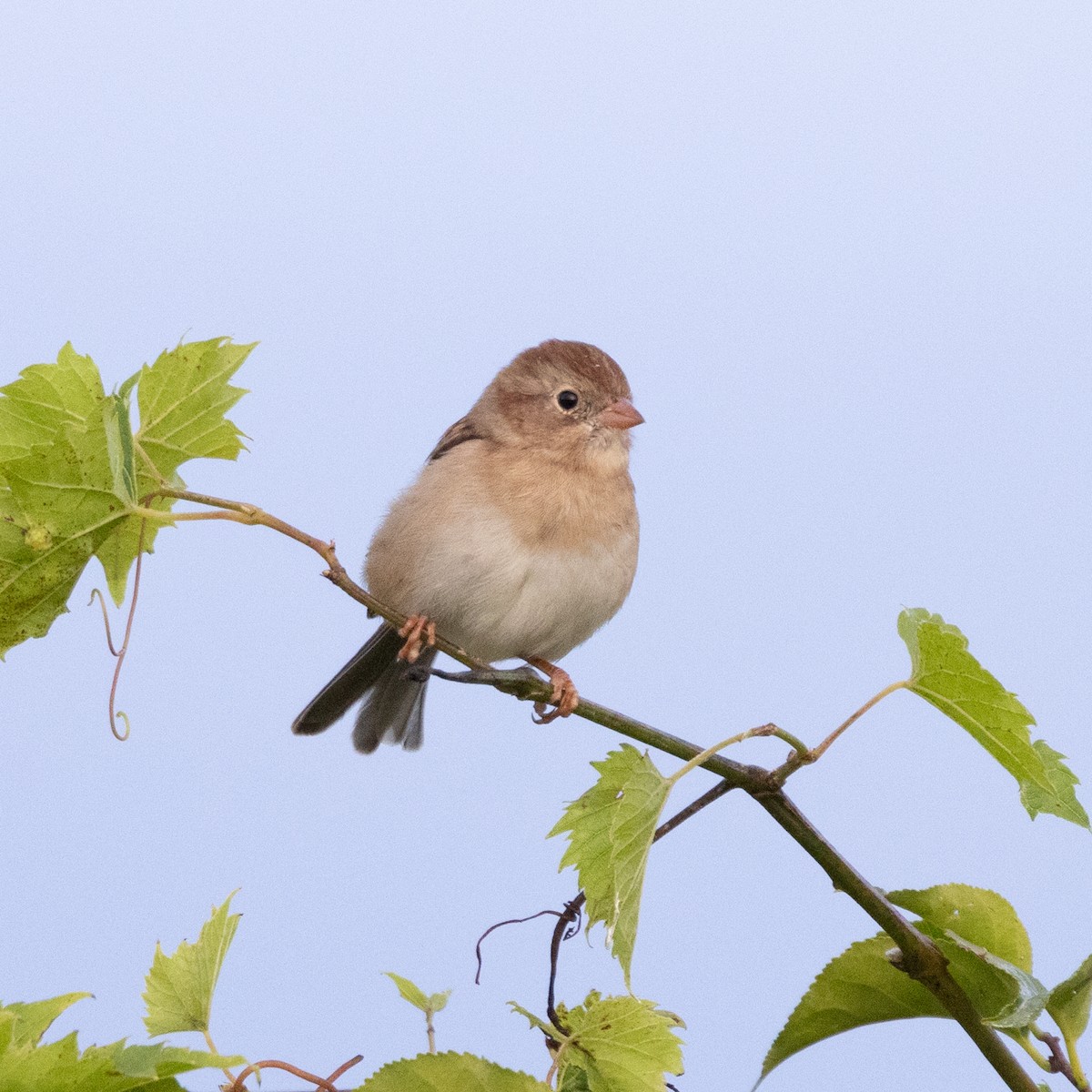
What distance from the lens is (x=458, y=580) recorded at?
4.54m

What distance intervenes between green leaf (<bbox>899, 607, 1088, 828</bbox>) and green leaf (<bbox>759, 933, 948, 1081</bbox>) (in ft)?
1.31

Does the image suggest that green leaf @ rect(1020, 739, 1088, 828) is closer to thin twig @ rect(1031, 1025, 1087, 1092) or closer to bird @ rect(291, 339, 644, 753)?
thin twig @ rect(1031, 1025, 1087, 1092)

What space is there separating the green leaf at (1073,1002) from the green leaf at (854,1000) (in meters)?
0.21

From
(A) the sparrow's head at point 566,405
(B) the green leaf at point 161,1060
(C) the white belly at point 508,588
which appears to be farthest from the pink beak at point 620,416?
(B) the green leaf at point 161,1060

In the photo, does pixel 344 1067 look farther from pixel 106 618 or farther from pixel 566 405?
pixel 566 405

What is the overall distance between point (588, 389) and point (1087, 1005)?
3.09 metres

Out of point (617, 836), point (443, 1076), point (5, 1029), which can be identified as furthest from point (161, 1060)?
point (617, 836)

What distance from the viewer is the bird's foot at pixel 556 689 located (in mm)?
4305

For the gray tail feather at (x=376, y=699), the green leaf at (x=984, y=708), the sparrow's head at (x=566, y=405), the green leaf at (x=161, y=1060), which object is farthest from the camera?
the gray tail feather at (x=376, y=699)

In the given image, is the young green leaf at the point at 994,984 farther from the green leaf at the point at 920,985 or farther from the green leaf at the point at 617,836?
the green leaf at the point at 617,836

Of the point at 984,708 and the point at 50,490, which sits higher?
the point at 50,490

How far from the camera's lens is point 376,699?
5414mm

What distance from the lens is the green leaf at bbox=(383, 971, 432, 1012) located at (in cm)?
270

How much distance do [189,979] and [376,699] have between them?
2847 mm
